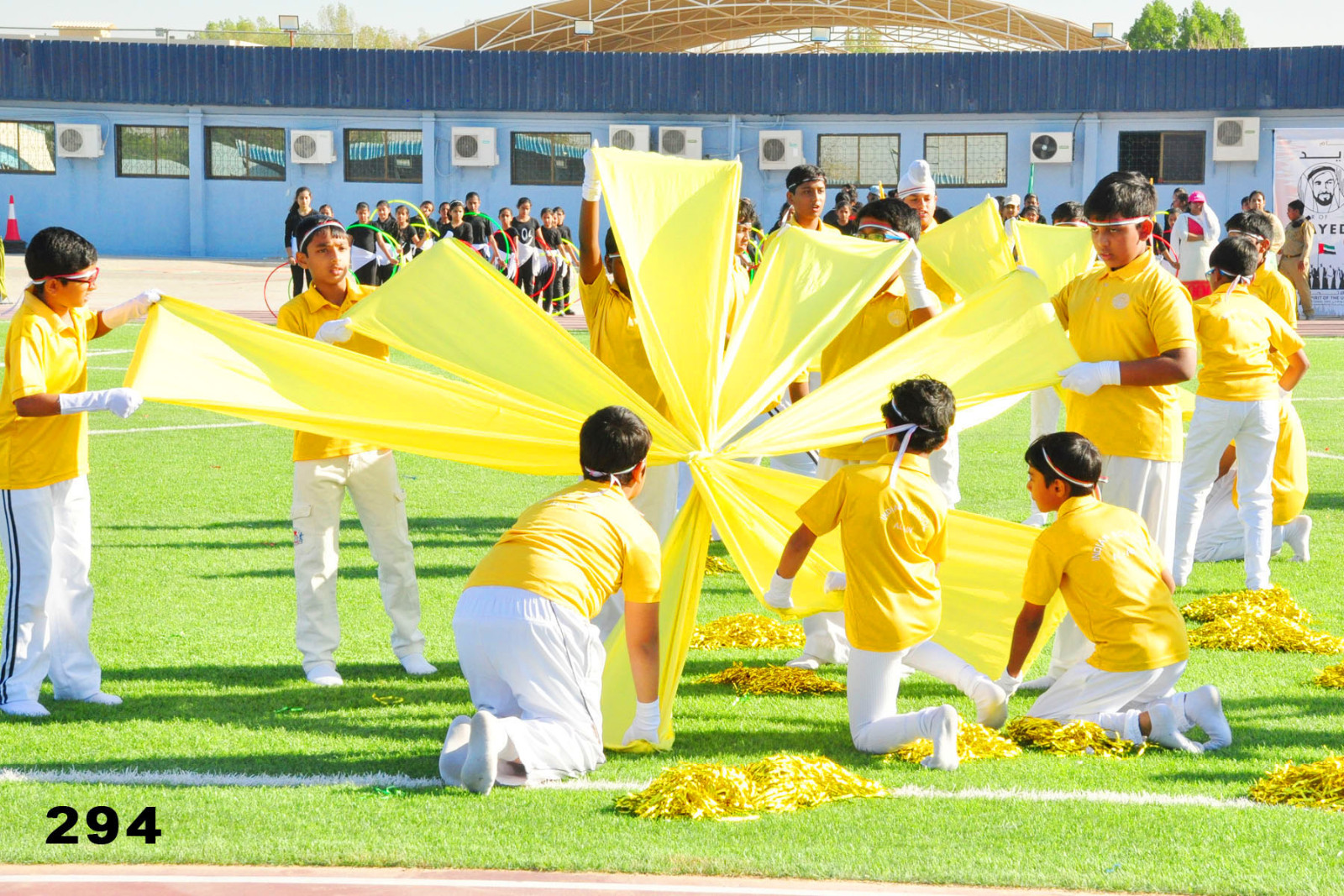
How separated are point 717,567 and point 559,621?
3.95 metres

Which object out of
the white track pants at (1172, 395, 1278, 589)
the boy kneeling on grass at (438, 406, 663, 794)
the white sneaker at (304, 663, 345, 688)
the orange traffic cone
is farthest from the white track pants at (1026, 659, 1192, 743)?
the orange traffic cone

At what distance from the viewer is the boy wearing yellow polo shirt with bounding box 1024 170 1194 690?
5.89m

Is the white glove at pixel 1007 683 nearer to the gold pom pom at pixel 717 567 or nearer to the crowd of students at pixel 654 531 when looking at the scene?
the crowd of students at pixel 654 531

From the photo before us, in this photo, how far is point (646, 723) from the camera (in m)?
5.20

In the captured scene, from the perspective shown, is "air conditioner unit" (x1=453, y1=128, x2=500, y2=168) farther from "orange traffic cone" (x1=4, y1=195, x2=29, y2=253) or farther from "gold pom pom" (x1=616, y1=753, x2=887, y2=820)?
"gold pom pom" (x1=616, y1=753, x2=887, y2=820)

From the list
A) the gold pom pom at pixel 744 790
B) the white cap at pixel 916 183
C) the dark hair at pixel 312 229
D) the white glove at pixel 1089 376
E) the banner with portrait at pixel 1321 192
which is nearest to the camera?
the gold pom pom at pixel 744 790

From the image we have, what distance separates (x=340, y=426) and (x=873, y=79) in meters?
29.9

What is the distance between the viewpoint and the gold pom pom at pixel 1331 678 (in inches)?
244

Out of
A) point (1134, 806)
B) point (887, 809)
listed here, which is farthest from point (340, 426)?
point (1134, 806)

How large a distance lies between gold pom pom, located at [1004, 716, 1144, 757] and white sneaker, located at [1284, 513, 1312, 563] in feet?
13.7

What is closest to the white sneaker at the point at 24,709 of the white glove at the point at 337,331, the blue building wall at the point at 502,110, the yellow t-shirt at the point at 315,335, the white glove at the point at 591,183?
the yellow t-shirt at the point at 315,335

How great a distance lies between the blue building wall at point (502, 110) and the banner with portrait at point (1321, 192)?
487 centimetres

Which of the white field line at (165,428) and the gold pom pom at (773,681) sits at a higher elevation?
the white field line at (165,428)

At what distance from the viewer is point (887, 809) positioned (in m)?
4.61
